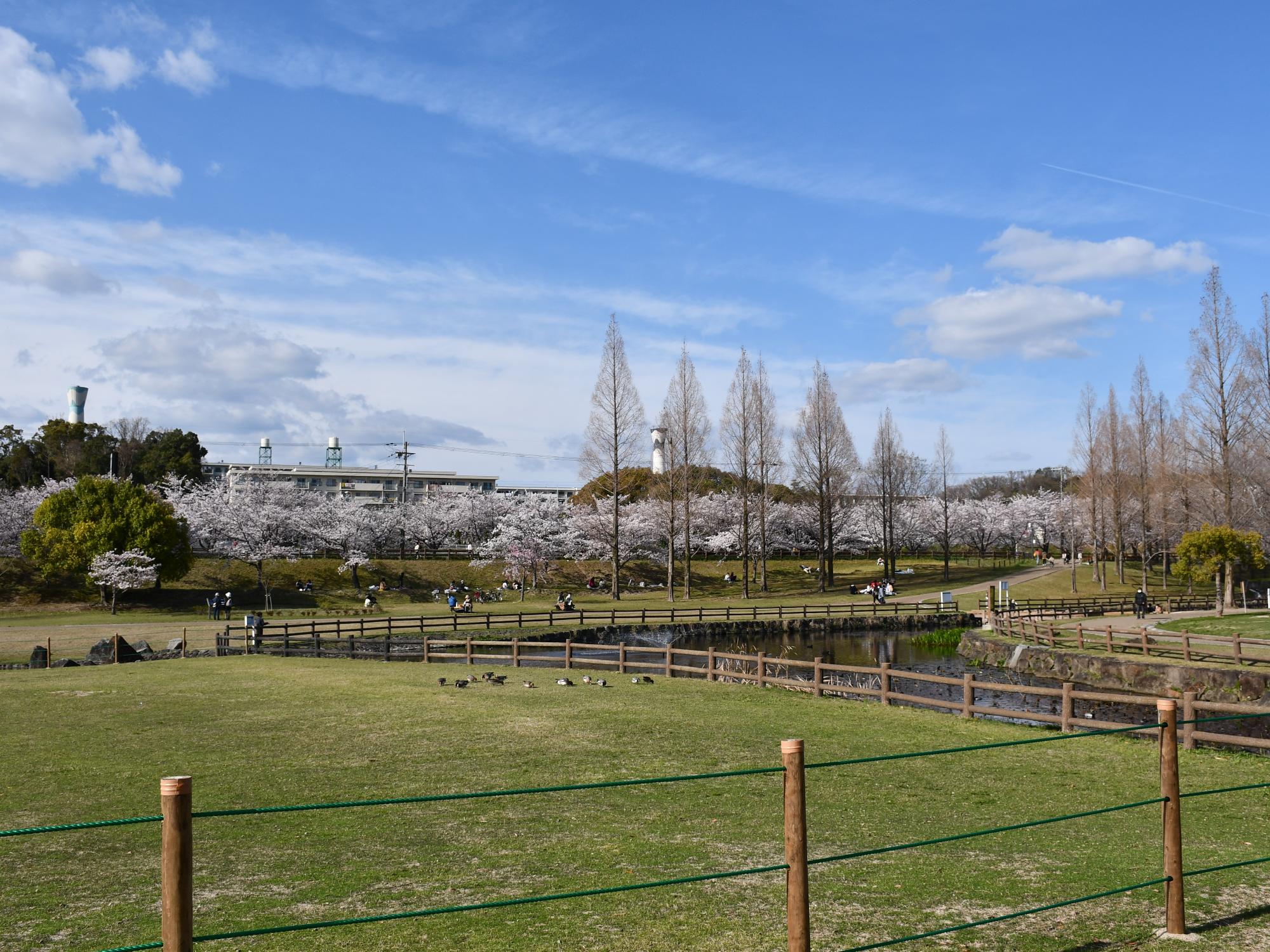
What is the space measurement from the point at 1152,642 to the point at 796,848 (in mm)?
29874

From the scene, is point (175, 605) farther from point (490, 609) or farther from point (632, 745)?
point (632, 745)

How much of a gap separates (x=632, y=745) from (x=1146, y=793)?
7.12m

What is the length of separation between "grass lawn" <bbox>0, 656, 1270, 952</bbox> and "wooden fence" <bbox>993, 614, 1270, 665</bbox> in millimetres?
13349

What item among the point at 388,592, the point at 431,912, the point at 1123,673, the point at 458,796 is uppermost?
the point at 458,796

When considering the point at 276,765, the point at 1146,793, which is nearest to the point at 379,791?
the point at 276,765

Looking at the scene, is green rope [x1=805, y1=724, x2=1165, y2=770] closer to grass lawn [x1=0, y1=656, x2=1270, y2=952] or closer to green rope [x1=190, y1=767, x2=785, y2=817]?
green rope [x1=190, y1=767, x2=785, y2=817]

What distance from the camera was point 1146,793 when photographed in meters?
12.0

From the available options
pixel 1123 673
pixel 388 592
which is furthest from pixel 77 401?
pixel 1123 673

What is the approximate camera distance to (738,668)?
101ft

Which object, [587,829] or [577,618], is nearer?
[587,829]

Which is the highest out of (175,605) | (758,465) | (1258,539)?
(758,465)

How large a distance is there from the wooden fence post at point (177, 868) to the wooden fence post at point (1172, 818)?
5.57 m

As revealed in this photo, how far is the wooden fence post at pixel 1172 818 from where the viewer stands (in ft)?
19.7

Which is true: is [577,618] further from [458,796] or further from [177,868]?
[177,868]
